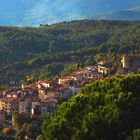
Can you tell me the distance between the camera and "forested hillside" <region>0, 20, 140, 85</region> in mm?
54031

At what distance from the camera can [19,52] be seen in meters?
66.0

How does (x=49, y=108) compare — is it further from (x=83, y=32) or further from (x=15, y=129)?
(x=83, y=32)

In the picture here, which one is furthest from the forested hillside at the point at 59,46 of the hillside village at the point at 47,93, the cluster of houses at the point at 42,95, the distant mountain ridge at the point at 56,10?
the distant mountain ridge at the point at 56,10

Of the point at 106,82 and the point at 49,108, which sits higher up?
the point at 106,82

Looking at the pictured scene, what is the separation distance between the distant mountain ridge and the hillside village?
138m

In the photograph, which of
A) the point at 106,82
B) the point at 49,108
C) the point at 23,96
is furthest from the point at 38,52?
the point at 106,82

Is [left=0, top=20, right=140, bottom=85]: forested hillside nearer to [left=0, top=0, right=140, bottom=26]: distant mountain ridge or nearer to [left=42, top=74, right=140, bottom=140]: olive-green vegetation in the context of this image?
[left=42, top=74, right=140, bottom=140]: olive-green vegetation

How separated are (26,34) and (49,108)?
42960 millimetres

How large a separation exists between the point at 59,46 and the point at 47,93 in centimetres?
3453

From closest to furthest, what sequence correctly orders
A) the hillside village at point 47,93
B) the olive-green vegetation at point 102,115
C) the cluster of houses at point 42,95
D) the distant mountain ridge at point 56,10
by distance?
the olive-green vegetation at point 102,115, the hillside village at point 47,93, the cluster of houses at point 42,95, the distant mountain ridge at point 56,10

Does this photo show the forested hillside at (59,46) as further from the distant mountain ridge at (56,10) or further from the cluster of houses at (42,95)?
the distant mountain ridge at (56,10)

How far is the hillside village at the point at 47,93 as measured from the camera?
32.9 metres

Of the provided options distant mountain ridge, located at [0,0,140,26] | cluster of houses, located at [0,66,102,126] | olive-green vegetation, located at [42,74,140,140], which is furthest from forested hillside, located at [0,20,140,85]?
distant mountain ridge, located at [0,0,140,26]

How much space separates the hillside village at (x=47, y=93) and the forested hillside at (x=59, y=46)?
4224 millimetres
